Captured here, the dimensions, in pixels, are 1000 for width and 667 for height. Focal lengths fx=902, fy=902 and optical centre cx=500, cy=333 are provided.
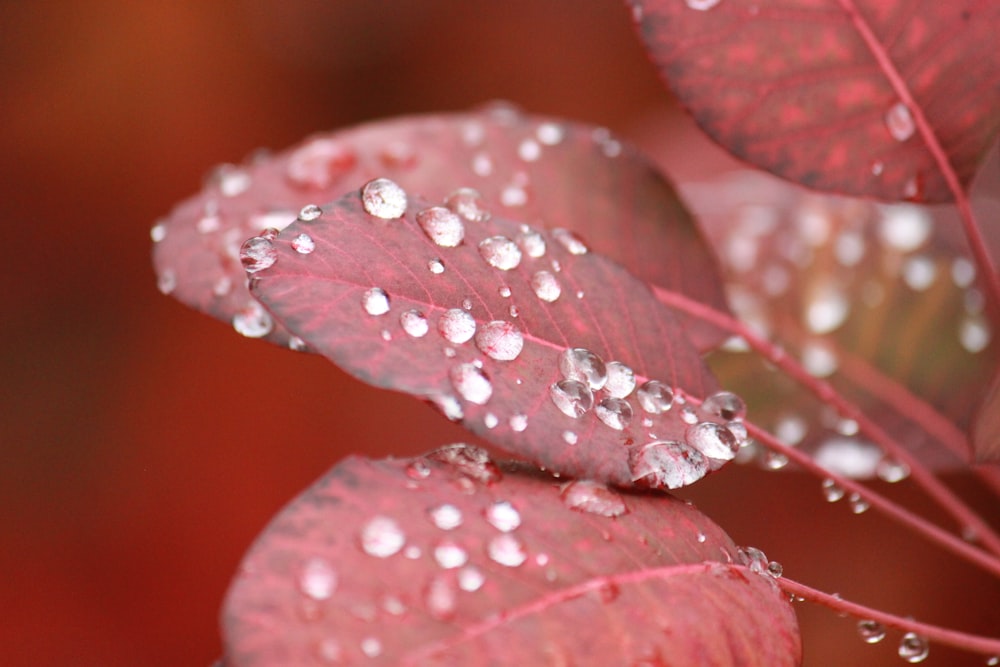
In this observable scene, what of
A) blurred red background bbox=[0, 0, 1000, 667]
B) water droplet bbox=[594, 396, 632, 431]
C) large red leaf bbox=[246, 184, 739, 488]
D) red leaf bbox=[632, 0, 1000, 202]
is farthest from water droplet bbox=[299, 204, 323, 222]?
blurred red background bbox=[0, 0, 1000, 667]

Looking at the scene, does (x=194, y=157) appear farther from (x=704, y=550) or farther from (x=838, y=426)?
(x=704, y=550)

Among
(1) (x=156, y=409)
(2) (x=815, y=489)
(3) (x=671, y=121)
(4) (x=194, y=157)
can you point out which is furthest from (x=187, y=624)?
(3) (x=671, y=121)

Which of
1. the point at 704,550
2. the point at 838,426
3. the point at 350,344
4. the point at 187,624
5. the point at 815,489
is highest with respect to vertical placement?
the point at 350,344

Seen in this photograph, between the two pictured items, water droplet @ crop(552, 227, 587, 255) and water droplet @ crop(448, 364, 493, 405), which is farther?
water droplet @ crop(552, 227, 587, 255)

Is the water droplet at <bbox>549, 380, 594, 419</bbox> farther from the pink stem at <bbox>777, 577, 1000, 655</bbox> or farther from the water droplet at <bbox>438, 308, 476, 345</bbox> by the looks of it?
the pink stem at <bbox>777, 577, 1000, 655</bbox>

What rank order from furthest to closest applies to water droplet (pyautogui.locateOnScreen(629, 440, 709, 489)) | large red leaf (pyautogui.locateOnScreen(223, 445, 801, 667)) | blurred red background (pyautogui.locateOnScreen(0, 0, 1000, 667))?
1. blurred red background (pyautogui.locateOnScreen(0, 0, 1000, 667))
2. water droplet (pyautogui.locateOnScreen(629, 440, 709, 489))
3. large red leaf (pyautogui.locateOnScreen(223, 445, 801, 667))

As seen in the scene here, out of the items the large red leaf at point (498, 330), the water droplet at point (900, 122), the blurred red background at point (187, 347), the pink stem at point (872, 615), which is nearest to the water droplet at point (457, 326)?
the large red leaf at point (498, 330)
